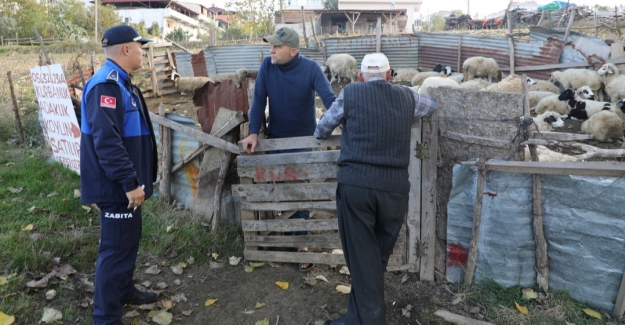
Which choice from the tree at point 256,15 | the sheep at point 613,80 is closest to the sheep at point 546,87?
the sheep at point 613,80

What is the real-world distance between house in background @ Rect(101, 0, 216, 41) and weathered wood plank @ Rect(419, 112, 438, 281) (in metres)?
49.2

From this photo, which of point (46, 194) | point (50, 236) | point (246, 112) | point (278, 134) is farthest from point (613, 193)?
point (46, 194)

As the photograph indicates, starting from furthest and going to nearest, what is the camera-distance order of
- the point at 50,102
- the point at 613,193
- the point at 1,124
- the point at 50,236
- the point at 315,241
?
1. the point at 1,124
2. the point at 50,102
3. the point at 50,236
4. the point at 315,241
5. the point at 613,193

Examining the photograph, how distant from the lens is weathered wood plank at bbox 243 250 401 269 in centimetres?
408

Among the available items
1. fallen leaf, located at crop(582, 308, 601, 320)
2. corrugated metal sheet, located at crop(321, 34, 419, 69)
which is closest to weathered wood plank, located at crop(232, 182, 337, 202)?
fallen leaf, located at crop(582, 308, 601, 320)

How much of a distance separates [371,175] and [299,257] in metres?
1.61

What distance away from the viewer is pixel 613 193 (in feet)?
9.96

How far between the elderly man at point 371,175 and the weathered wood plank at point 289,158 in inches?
32.3

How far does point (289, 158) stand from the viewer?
4.00 m

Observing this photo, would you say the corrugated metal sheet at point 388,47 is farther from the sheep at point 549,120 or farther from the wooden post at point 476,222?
the wooden post at point 476,222

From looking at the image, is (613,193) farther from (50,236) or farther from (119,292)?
(50,236)

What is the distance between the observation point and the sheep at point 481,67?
16.0 metres

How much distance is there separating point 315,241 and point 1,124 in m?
7.86

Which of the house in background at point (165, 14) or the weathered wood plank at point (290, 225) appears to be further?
the house in background at point (165, 14)
